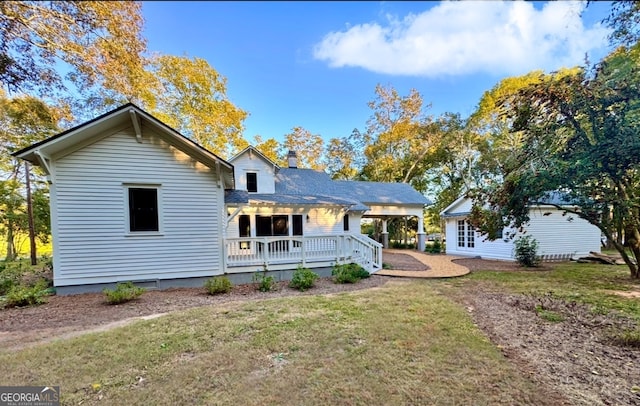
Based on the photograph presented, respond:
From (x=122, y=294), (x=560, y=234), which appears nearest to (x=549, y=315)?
(x=122, y=294)

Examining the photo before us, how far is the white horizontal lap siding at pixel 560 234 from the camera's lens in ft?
47.3

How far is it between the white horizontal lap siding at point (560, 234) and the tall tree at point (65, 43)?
17.2 metres

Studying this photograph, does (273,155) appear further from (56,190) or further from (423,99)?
(56,190)

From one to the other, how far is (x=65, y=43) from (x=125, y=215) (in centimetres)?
438

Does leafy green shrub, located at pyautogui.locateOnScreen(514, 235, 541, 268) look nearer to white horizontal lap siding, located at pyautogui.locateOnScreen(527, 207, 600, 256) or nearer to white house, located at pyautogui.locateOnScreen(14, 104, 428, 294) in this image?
white horizontal lap siding, located at pyautogui.locateOnScreen(527, 207, 600, 256)

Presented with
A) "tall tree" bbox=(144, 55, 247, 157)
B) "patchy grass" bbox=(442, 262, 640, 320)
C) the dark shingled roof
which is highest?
"tall tree" bbox=(144, 55, 247, 157)

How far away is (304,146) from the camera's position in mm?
32125

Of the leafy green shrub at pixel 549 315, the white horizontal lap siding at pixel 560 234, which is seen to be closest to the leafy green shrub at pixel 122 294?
the leafy green shrub at pixel 549 315

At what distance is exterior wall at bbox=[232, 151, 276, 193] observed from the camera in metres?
14.7

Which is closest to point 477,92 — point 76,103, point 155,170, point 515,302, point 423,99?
point 423,99

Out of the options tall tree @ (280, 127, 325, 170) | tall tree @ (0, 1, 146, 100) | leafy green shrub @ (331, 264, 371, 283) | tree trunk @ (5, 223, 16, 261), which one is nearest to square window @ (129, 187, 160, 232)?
tall tree @ (0, 1, 146, 100)

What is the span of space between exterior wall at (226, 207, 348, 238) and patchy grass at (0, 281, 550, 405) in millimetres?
7239

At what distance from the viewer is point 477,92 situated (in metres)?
26.4

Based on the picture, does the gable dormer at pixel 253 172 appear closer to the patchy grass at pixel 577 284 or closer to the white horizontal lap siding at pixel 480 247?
the patchy grass at pixel 577 284
